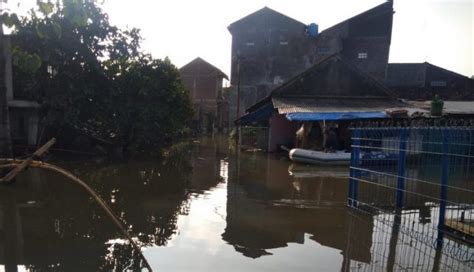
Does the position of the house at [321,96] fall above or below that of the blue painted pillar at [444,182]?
above

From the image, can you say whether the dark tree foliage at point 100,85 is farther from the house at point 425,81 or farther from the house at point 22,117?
the house at point 425,81

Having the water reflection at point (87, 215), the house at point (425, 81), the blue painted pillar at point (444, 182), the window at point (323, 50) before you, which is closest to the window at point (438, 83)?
the house at point (425, 81)

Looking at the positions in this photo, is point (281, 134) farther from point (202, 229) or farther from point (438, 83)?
point (438, 83)

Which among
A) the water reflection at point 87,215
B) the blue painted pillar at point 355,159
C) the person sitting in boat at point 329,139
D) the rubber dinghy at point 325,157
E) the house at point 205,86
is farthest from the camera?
the house at point 205,86

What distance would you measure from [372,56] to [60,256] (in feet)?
112

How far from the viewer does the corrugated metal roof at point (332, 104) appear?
65.4 feet

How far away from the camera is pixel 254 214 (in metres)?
8.42

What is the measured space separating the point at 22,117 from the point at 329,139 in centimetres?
1519

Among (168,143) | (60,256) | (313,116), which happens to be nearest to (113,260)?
(60,256)

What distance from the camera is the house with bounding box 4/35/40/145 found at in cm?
1812

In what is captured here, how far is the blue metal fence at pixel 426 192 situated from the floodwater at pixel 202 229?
0.26 meters

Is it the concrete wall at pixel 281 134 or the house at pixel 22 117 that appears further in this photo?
the concrete wall at pixel 281 134

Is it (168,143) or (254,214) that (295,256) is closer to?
(254,214)

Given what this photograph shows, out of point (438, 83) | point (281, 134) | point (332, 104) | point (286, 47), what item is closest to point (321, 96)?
point (332, 104)
